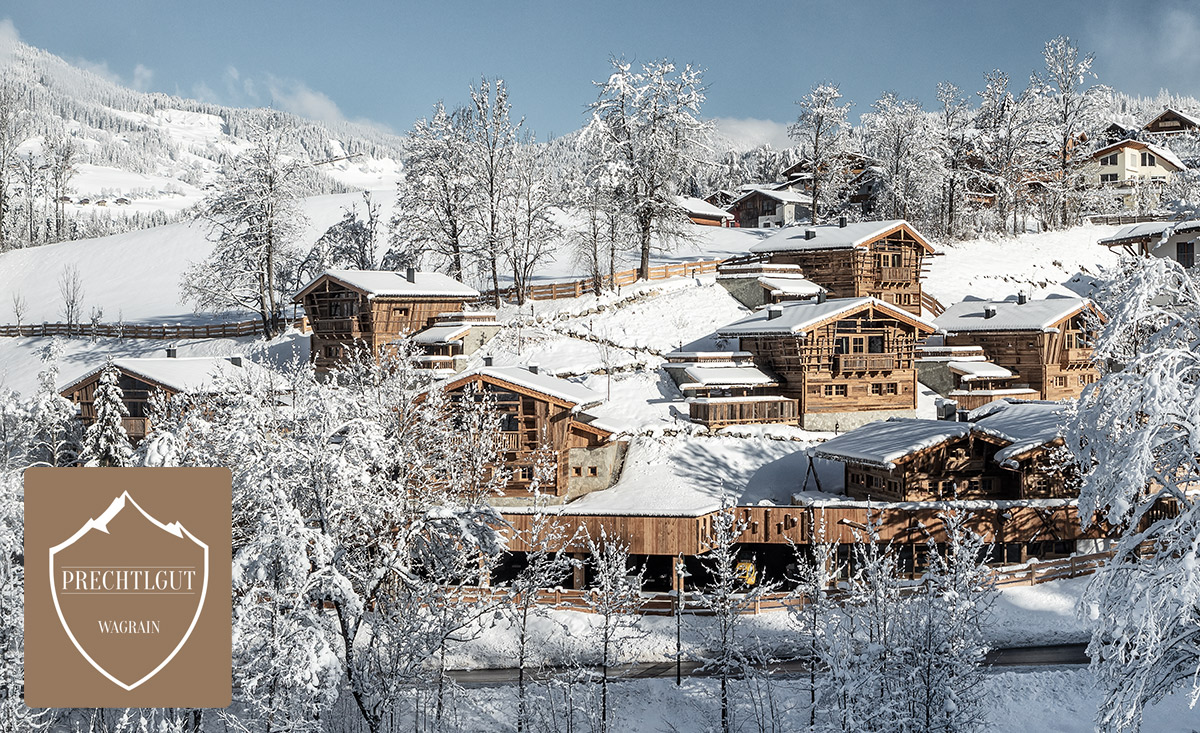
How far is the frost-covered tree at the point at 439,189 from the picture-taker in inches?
2149

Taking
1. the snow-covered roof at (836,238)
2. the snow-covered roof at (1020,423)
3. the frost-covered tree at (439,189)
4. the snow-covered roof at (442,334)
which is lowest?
the snow-covered roof at (1020,423)

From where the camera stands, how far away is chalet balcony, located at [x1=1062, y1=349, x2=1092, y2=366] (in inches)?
1788

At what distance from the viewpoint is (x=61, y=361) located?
182ft

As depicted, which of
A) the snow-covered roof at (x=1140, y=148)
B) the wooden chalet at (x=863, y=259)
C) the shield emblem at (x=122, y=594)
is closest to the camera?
the shield emblem at (x=122, y=594)

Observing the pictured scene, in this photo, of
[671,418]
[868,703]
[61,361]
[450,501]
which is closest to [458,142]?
[671,418]

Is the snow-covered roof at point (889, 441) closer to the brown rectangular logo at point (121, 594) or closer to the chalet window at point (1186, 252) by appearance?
the brown rectangular logo at point (121, 594)

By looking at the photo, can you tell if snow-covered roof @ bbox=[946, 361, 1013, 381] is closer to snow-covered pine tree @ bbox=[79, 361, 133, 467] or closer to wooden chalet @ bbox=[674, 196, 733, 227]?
snow-covered pine tree @ bbox=[79, 361, 133, 467]

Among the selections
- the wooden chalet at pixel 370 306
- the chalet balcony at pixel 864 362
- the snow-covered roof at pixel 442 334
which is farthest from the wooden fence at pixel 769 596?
the wooden chalet at pixel 370 306

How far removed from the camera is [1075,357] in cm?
4553

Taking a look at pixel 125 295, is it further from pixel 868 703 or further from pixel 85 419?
pixel 868 703

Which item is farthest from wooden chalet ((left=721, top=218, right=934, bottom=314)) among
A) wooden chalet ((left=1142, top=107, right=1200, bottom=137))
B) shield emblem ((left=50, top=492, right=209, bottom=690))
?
wooden chalet ((left=1142, top=107, right=1200, bottom=137))

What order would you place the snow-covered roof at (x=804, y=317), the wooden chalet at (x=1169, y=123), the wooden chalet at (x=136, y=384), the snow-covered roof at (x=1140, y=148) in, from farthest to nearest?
the wooden chalet at (x=1169, y=123), the snow-covered roof at (x=1140, y=148), the snow-covered roof at (x=804, y=317), the wooden chalet at (x=136, y=384)

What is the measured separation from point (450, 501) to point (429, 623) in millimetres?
5374

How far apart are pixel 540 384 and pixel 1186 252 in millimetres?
36622
